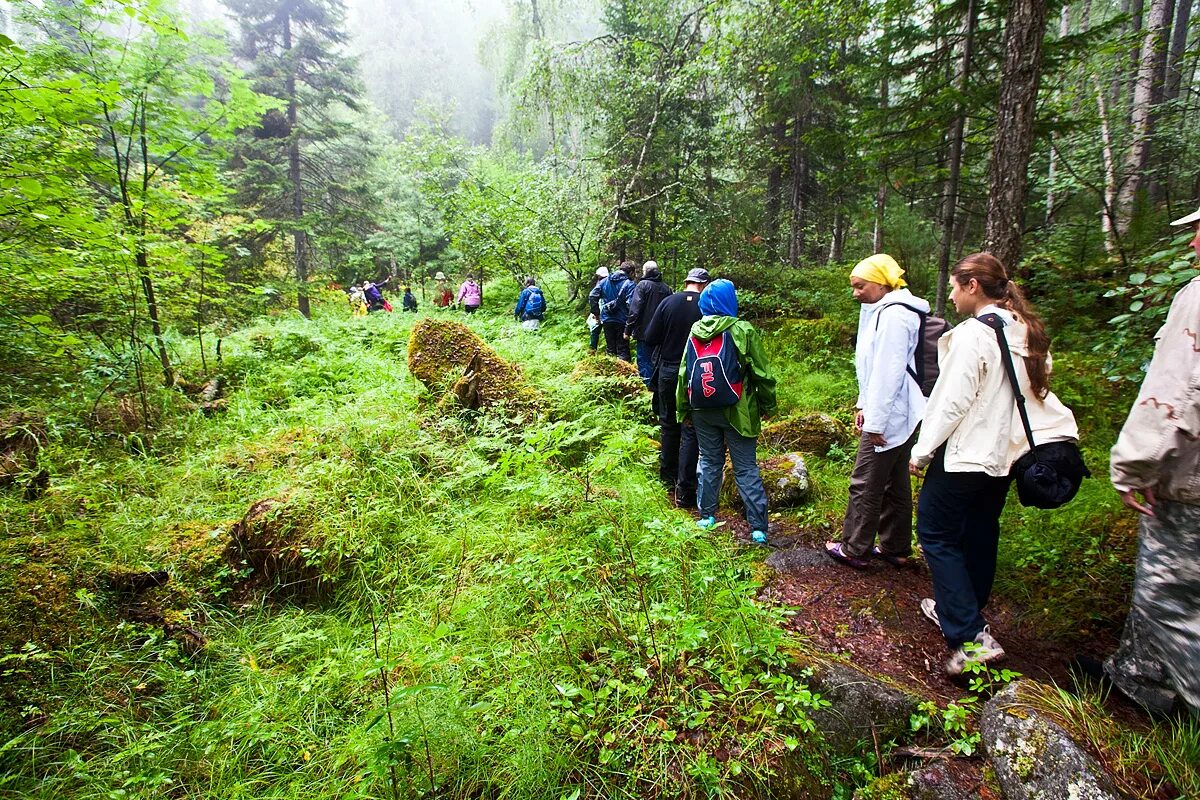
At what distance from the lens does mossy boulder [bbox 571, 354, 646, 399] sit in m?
6.46

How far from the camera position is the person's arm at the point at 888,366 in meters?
3.15

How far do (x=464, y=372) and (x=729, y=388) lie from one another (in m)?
3.17

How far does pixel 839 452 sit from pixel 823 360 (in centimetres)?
337

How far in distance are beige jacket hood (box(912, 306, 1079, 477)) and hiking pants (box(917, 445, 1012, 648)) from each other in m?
0.13

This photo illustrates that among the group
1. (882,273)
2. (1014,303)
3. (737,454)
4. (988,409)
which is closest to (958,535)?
(988,409)

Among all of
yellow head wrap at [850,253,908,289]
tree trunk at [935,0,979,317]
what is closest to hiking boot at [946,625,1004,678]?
yellow head wrap at [850,253,908,289]

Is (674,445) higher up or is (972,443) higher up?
(972,443)

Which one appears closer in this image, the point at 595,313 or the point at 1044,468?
the point at 1044,468

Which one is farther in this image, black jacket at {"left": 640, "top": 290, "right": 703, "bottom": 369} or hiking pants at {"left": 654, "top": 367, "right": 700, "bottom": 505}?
black jacket at {"left": 640, "top": 290, "right": 703, "bottom": 369}

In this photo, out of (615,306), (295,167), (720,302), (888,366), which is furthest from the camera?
(295,167)

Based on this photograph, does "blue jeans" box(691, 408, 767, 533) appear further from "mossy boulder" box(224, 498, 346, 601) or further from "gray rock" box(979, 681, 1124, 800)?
"mossy boulder" box(224, 498, 346, 601)

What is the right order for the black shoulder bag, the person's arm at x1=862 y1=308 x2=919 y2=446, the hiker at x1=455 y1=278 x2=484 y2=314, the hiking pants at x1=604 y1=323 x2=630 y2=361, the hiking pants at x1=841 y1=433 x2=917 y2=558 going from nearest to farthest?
the black shoulder bag
the person's arm at x1=862 y1=308 x2=919 y2=446
the hiking pants at x1=841 y1=433 x2=917 y2=558
the hiking pants at x1=604 y1=323 x2=630 y2=361
the hiker at x1=455 y1=278 x2=484 y2=314

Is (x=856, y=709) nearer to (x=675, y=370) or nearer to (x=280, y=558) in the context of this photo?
(x=675, y=370)

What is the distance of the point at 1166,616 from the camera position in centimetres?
203
